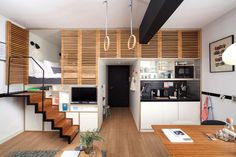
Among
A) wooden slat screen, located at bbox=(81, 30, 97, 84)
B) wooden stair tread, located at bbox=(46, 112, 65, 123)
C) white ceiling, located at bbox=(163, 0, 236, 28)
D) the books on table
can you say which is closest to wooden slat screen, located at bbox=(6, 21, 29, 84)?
wooden stair tread, located at bbox=(46, 112, 65, 123)

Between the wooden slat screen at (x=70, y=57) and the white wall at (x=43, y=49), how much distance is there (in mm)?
939

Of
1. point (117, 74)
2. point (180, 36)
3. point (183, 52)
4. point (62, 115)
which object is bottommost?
point (62, 115)

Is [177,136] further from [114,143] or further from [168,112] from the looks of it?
[168,112]

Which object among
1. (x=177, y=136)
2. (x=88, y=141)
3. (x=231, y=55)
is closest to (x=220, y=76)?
(x=231, y=55)

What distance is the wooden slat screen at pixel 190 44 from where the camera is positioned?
157 inches

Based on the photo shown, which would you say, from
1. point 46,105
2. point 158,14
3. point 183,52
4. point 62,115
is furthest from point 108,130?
point 158,14

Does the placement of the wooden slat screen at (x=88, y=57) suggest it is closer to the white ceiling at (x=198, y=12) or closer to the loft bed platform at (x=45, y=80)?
the loft bed platform at (x=45, y=80)

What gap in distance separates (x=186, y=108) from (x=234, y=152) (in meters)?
2.62

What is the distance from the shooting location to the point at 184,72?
421cm

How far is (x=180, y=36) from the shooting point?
399 cm

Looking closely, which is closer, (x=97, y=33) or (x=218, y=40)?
(x=218, y=40)

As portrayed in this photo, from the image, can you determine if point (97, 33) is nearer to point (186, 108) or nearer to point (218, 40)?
point (218, 40)

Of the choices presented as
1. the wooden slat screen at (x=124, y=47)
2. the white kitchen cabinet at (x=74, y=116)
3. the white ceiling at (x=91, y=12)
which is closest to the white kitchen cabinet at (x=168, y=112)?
the wooden slat screen at (x=124, y=47)

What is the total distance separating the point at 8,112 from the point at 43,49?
238cm
